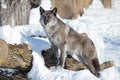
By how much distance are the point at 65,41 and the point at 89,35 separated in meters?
2.34

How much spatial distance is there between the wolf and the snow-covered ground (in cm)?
39

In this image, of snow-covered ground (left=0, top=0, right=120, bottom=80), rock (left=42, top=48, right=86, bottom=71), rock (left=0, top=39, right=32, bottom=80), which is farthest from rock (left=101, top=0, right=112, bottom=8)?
rock (left=0, top=39, right=32, bottom=80)

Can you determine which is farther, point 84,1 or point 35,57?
point 84,1

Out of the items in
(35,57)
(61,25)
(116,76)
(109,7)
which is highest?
(61,25)

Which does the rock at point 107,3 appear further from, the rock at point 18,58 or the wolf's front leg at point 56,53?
the rock at point 18,58

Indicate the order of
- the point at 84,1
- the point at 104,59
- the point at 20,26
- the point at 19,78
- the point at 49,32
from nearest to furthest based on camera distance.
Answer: the point at 19,78 → the point at 49,32 → the point at 104,59 → the point at 20,26 → the point at 84,1

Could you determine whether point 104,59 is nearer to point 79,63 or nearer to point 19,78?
point 79,63

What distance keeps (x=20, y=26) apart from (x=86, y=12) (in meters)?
6.38

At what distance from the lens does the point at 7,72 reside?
7.43 meters

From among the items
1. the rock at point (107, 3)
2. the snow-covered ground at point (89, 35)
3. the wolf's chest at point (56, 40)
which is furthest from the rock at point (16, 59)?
the rock at point (107, 3)

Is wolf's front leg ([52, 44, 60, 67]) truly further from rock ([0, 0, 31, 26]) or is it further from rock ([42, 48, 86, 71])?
rock ([0, 0, 31, 26])

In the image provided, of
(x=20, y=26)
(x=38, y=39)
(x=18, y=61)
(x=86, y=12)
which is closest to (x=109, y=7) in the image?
(x=86, y=12)

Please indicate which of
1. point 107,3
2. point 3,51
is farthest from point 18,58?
point 107,3

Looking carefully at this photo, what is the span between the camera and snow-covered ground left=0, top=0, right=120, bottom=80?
7238 mm
